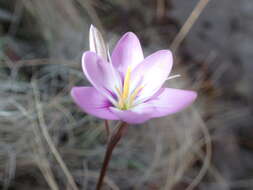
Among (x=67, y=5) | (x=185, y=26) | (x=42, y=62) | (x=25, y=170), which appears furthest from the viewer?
(x=185, y=26)

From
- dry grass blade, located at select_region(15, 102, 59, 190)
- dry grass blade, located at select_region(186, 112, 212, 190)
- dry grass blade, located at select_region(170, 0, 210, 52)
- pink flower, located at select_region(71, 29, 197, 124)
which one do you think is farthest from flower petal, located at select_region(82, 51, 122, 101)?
dry grass blade, located at select_region(170, 0, 210, 52)

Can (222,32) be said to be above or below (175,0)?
below

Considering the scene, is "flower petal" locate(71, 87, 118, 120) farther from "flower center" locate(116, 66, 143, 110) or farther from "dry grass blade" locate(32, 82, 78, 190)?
"dry grass blade" locate(32, 82, 78, 190)

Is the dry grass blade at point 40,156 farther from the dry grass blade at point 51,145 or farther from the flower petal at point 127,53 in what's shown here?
the flower petal at point 127,53

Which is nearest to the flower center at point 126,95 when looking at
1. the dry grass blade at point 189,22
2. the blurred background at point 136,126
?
the blurred background at point 136,126

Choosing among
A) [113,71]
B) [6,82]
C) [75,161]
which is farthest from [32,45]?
[113,71]

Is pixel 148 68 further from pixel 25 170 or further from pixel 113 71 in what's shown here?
pixel 25 170

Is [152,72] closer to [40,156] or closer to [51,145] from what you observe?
[51,145]
